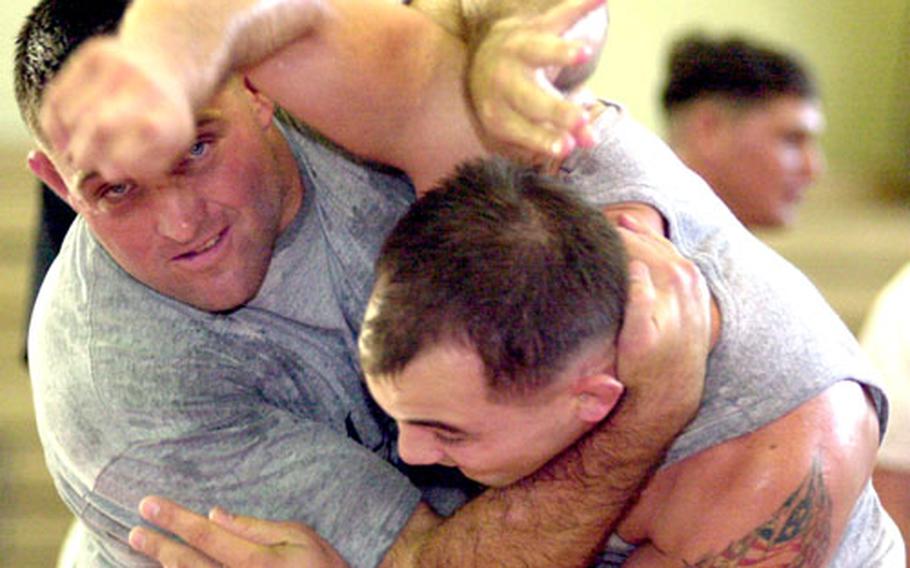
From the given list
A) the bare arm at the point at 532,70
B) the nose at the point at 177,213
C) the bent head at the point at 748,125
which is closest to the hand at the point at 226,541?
the nose at the point at 177,213

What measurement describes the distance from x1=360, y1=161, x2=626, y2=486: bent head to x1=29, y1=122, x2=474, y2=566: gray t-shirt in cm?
25

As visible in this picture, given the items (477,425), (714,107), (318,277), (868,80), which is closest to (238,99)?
(318,277)

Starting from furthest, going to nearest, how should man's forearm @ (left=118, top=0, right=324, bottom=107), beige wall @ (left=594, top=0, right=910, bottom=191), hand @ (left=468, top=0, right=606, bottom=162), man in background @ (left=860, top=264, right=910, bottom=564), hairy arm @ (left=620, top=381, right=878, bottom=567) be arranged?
beige wall @ (left=594, top=0, right=910, bottom=191), man in background @ (left=860, top=264, right=910, bottom=564), hairy arm @ (left=620, top=381, right=878, bottom=567), hand @ (left=468, top=0, right=606, bottom=162), man's forearm @ (left=118, top=0, right=324, bottom=107)

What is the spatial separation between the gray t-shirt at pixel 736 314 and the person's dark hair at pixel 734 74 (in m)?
1.78

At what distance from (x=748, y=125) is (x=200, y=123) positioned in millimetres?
2046

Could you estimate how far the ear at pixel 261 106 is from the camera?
1.83 metres

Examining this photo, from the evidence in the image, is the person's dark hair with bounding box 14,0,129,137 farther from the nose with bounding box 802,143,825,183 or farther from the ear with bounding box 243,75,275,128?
the nose with bounding box 802,143,825,183

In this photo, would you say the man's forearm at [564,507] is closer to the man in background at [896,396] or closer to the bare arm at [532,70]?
the bare arm at [532,70]

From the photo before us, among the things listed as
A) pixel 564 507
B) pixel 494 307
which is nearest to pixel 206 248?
pixel 494 307

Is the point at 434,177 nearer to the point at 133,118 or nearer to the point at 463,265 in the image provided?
the point at 463,265

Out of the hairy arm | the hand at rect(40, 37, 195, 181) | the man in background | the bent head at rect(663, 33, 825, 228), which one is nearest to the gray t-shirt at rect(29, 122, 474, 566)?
the hairy arm

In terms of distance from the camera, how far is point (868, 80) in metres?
4.64

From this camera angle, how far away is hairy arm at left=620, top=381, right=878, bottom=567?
167 cm

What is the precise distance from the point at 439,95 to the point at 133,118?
65 centimetres
